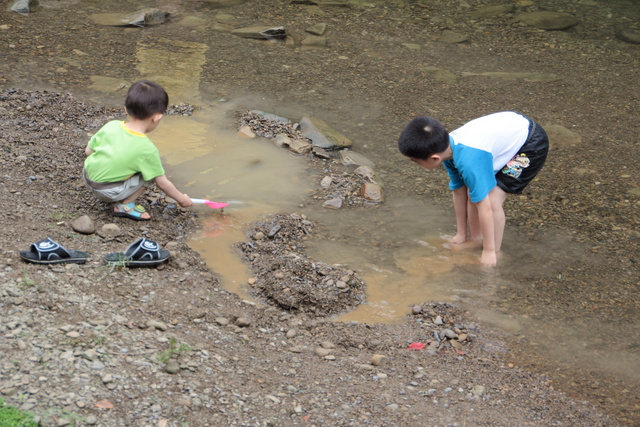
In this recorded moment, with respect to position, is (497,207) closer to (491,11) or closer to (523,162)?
(523,162)

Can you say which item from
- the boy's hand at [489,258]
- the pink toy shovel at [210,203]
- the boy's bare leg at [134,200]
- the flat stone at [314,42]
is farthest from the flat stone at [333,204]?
the flat stone at [314,42]

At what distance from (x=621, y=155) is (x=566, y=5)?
4.21 meters

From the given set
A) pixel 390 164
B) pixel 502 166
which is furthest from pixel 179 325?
pixel 390 164

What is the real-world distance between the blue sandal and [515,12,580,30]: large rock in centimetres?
587

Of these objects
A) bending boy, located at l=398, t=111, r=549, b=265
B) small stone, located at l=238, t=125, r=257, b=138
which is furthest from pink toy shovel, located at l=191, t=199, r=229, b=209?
bending boy, located at l=398, t=111, r=549, b=265

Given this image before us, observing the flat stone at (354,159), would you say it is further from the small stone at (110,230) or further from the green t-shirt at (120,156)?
the small stone at (110,230)

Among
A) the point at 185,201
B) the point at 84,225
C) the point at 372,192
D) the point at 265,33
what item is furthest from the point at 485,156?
the point at 265,33

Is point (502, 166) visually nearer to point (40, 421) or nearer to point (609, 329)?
point (609, 329)

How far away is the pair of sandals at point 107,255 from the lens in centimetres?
294

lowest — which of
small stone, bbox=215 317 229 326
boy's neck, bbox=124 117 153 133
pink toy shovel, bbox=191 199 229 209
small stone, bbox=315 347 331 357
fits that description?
pink toy shovel, bbox=191 199 229 209

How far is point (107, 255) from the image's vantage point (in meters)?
3.17

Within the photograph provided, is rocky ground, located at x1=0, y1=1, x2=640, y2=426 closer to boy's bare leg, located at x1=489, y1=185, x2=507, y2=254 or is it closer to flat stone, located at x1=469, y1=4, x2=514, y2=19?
boy's bare leg, located at x1=489, y1=185, x2=507, y2=254

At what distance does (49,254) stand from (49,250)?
0.02 metres

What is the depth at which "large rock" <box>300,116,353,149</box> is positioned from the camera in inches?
196
